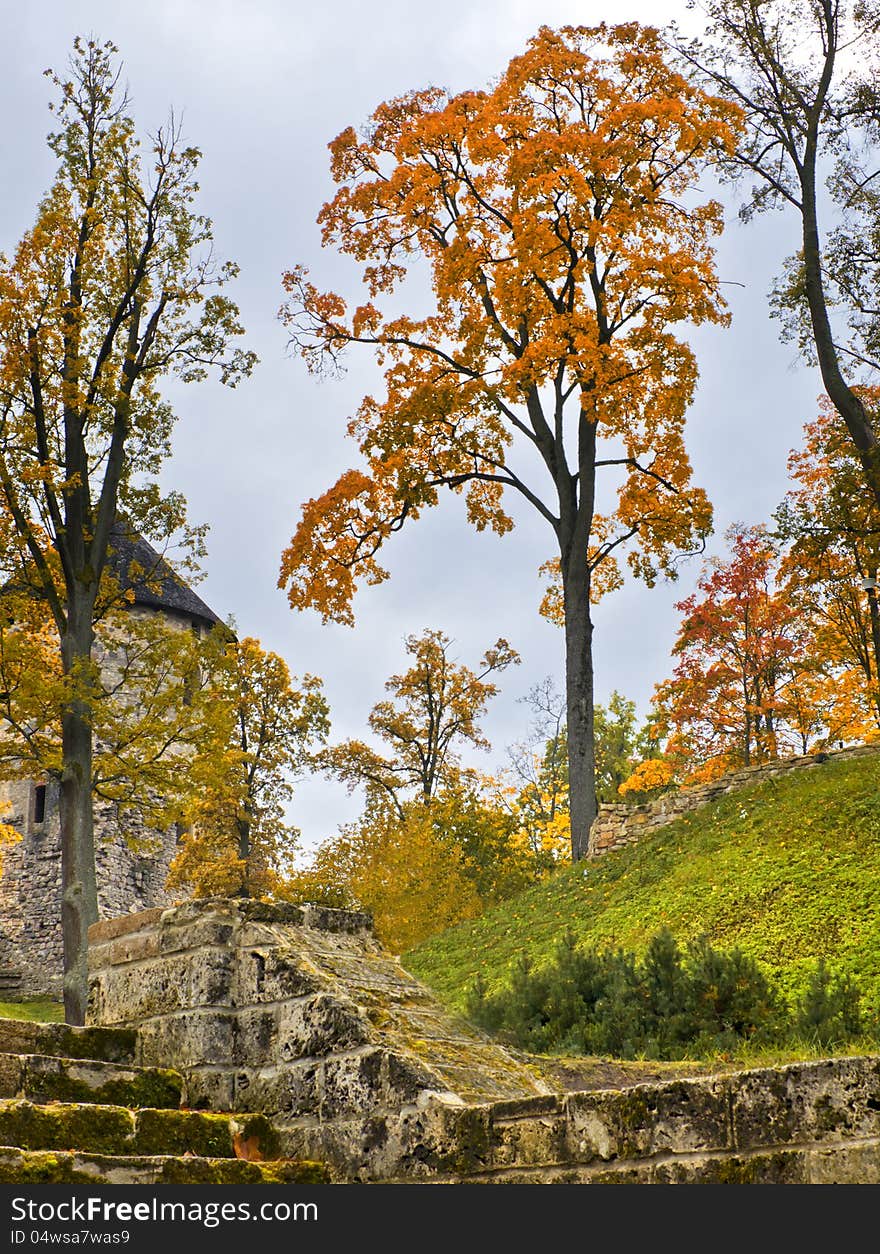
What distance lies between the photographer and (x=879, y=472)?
1493 cm

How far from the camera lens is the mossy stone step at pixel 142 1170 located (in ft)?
14.2

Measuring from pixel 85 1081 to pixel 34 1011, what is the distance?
23779 millimetres

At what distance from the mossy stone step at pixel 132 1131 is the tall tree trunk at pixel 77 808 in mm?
7405

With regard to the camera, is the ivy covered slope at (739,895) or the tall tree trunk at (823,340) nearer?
the ivy covered slope at (739,895)

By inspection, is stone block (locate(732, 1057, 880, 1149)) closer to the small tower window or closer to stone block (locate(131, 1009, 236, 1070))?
stone block (locate(131, 1009, 236, 1070))

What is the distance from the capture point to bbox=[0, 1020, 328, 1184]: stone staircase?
14.9 ft

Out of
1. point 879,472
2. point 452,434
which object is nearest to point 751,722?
point 452,434

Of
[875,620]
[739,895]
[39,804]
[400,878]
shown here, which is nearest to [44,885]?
[39,804]

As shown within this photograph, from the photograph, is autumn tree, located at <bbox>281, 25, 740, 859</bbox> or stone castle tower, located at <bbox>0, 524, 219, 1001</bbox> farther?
stone castle tower, located at <bbox>0, 524, 219, 1001</bbox>

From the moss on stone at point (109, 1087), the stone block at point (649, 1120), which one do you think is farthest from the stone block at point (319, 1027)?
the stone block at point (649, 1120)

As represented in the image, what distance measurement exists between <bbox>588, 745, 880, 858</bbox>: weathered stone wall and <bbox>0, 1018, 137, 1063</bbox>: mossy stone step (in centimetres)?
1226

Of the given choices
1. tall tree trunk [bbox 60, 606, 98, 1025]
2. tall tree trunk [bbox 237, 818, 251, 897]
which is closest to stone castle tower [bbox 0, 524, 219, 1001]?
tall tree trunk [bbox 237, 818, 251, 897]

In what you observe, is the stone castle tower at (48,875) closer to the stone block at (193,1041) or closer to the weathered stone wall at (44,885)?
the weathered stone wall at (44,885)

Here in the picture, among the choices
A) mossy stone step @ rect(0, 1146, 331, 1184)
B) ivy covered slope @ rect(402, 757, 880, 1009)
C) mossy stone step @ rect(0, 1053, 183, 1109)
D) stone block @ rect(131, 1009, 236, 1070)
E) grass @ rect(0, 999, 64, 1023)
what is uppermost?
ivy covered slope @ rect(402, 757, 880, 1009)
